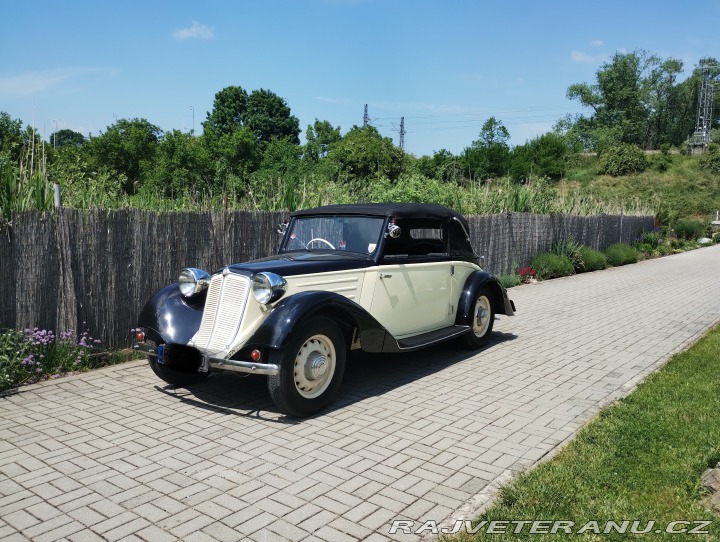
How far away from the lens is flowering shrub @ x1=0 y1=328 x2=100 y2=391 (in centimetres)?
A: 568

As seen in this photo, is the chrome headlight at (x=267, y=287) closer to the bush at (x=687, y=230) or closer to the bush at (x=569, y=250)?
the bush at (x=569, y=250)

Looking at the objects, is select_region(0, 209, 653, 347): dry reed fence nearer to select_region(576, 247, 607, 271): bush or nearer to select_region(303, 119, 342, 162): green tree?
select_region(576, 247, 607, 271): bush

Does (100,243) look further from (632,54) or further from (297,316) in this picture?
(632,54)

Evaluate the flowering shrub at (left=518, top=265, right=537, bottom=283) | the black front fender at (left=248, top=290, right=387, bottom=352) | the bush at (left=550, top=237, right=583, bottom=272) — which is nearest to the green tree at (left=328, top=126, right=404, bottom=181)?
the bush at (left=550, top=237, right=583, bottom=272)

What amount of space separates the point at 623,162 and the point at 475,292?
58.1m

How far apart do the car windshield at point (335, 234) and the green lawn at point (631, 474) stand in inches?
107

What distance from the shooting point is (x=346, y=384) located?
6.02 metres

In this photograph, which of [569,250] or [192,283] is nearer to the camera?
[192,283]

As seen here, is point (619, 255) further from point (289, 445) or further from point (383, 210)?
point (289, 445)

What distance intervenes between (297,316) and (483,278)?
11.0ft

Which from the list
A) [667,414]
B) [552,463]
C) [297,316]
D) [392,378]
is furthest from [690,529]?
[392,378]

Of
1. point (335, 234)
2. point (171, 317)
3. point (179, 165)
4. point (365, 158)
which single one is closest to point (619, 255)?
point (365, 158)

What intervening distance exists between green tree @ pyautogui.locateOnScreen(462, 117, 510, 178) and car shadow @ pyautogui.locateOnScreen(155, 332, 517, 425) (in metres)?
44.8

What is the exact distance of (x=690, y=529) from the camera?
3.15 m
